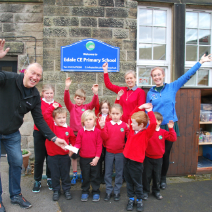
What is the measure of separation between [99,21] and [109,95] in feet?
5.10

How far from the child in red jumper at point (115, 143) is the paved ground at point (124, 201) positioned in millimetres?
212

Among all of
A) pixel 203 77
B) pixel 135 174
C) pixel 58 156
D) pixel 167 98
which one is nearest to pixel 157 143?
pixel 135 174

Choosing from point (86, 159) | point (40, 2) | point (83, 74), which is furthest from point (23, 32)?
point (86, 159)

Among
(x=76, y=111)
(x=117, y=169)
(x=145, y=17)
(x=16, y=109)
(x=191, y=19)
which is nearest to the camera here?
(x=16, y=109)

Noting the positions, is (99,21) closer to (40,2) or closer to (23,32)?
(40,2)

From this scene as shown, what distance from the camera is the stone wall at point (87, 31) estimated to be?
3.81 m

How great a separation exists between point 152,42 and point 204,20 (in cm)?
146

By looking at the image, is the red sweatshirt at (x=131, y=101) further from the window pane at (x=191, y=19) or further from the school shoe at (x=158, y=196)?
the window pane at (x=191, y=19)

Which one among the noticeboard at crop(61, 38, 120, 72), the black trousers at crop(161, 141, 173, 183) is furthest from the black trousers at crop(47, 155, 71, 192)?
the noticeboard at crop(61, 38, 120, 72)

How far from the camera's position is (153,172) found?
115 inches

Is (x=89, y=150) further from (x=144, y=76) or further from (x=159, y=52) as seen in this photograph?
(x=159, y=52)

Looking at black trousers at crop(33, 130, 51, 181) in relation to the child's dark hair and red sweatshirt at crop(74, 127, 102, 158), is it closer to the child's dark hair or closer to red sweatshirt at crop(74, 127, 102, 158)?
red sweatshirt at crop(74, 127, 102, 158)

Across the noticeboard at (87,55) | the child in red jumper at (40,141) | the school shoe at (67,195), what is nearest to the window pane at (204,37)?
the noticeboard at (87,55)

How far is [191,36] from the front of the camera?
15.1ft
